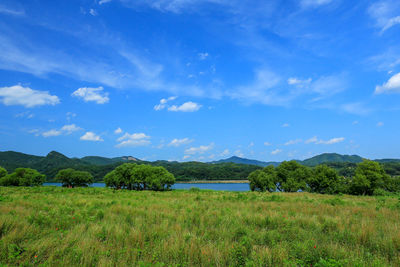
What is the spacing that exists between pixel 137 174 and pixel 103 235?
4149 cm

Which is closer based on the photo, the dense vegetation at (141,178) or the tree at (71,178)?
the dense vegetation at (141,178)

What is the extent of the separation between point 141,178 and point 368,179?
44.8 m

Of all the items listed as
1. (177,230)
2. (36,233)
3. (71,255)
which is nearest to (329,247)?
(177,230)

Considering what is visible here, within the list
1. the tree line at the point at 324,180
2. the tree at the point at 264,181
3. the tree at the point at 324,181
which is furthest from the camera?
the tree at the point at 264,181

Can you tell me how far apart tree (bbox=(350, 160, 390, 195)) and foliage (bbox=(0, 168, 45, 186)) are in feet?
234

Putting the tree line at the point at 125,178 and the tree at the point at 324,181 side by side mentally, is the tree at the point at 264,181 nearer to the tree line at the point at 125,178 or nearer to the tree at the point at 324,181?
the tree at the point at 324,181

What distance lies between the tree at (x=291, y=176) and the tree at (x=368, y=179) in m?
8.92

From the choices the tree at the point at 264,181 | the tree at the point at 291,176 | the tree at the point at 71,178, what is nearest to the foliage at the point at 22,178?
the tree at the point at 71,178

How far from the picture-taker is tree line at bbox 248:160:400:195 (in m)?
36.8

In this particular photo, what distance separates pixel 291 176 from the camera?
155 ft

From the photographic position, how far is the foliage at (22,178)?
161 ft

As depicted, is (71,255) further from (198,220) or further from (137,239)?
(198,220)

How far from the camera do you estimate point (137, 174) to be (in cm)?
4572

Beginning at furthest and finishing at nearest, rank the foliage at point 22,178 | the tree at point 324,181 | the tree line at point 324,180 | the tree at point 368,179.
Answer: the foliage at point 22,178, the tree at point 324,181, the tree line at point 324,180, the tree at point 368,179
